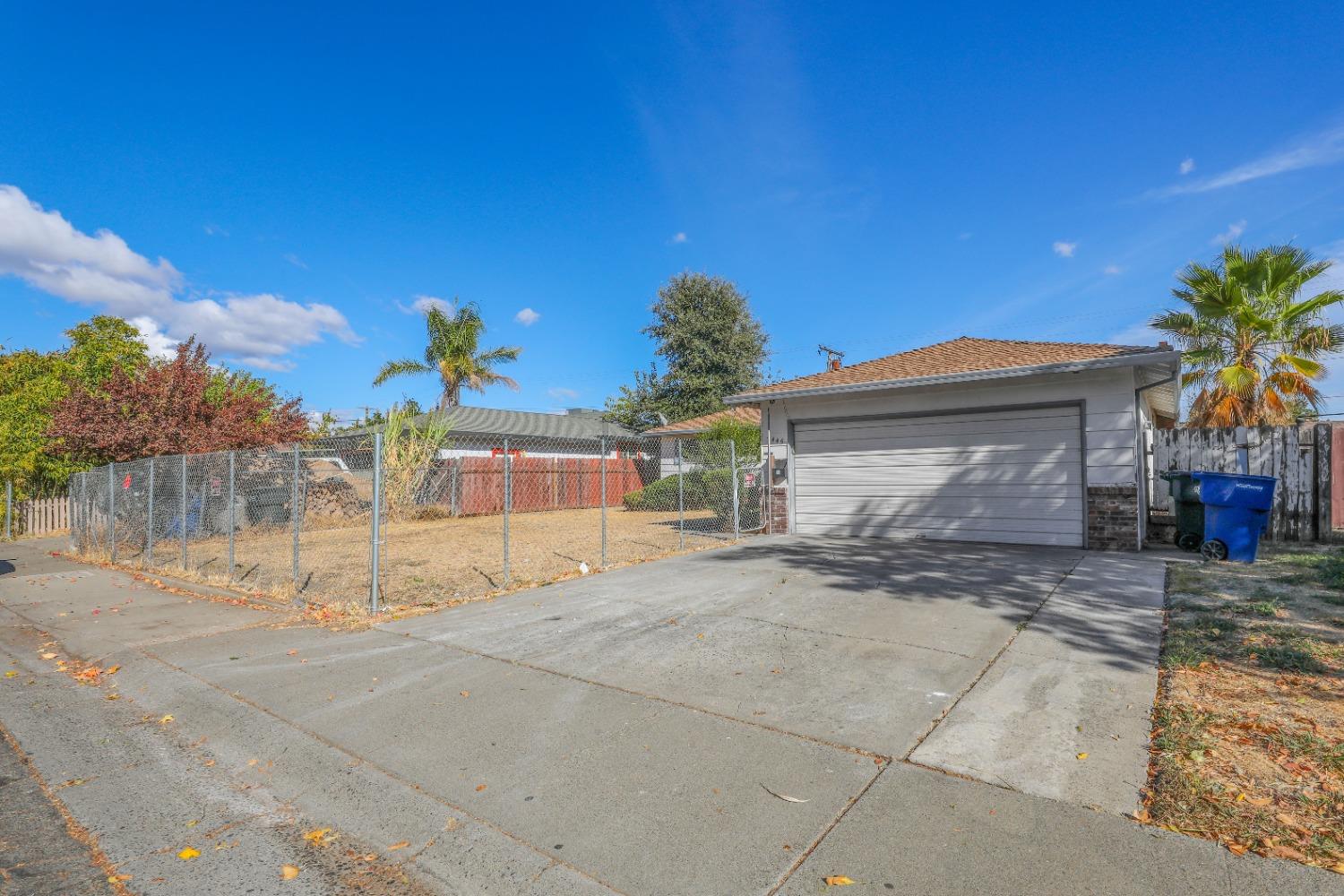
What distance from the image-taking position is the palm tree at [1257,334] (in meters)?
11.1

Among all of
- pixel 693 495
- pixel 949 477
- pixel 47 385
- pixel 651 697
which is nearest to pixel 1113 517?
pixel 949 477

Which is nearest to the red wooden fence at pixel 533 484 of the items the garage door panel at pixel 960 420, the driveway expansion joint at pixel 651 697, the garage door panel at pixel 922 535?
the garage door panel at pixel 922 535

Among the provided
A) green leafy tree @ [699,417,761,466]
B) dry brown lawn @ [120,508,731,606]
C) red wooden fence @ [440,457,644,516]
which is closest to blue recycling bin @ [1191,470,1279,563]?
dry brown lawn @ [120,508,731,606]

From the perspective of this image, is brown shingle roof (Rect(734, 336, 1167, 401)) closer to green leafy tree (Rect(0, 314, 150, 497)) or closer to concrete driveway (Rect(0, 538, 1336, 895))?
concrete driveway (Rect(0, 538, 1336, 895))

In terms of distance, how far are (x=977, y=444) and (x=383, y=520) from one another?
1239 centimetres

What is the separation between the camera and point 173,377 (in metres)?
14.1

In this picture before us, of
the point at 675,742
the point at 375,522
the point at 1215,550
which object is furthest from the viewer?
the point at 1215,550

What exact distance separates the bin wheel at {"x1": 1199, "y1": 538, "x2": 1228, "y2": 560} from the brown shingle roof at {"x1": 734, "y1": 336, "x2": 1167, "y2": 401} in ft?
8.33

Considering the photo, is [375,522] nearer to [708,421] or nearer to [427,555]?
[427,555]

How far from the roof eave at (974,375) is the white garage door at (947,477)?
2.55 ft

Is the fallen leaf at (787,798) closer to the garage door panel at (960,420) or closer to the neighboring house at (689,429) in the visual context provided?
the garage door panel at (960,420)

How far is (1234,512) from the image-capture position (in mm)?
8070

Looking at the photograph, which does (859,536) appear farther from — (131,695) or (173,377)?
(173,377)

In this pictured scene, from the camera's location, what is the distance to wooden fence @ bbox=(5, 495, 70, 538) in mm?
16969
